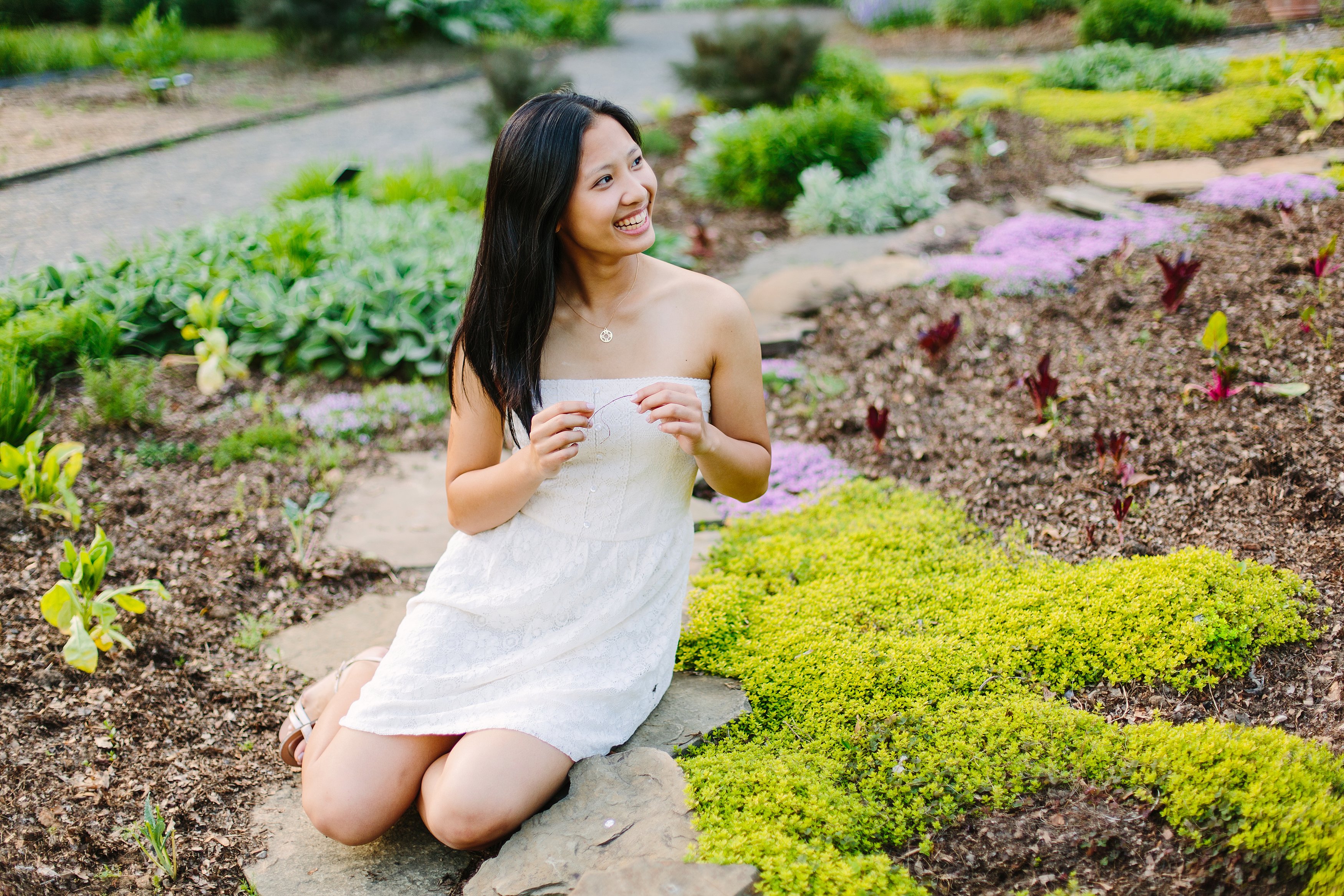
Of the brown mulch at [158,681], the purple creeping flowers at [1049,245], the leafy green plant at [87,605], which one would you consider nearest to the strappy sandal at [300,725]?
the brown mulch at [158,681]

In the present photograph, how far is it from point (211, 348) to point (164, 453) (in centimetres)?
59

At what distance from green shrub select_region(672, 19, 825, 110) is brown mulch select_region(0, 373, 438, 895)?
6648mm

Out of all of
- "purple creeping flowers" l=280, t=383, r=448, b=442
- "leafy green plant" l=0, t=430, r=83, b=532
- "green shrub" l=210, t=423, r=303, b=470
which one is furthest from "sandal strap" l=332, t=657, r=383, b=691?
"purple creeping flowers" l=280, t=383, r=448, b=442

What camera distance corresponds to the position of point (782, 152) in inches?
290

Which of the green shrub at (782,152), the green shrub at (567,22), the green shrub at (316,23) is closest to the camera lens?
the green shrub at (782,152)

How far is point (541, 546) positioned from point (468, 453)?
1.04 ft

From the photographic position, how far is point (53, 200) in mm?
7707

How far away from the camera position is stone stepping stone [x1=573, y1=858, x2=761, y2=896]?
193cm

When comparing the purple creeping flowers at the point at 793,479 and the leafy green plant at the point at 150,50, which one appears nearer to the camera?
the purple creeping flowers at the point at 793,479

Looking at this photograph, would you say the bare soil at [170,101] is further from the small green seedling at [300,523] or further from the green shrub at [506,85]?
the small green seedling at [300,523]

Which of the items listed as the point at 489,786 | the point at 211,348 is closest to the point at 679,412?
the point at 489,786

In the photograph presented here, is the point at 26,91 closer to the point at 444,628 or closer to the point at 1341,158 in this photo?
the point at 444,628

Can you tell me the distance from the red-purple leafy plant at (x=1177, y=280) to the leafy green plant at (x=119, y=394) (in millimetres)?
4391

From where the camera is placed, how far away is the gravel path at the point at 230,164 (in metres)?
6.93
